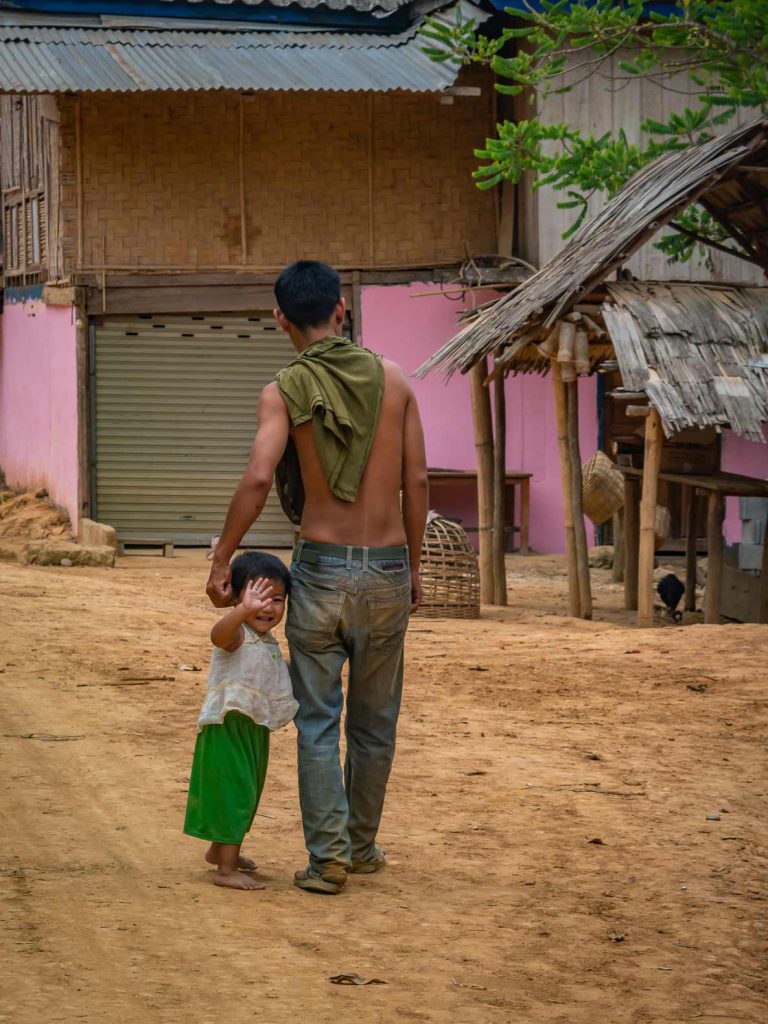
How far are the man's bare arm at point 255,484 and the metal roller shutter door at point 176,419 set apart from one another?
12.0 metres

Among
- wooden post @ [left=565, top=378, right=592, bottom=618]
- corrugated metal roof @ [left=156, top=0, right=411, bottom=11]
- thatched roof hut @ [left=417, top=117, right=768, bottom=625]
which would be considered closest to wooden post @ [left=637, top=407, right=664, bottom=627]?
thatched roof hut @ [left=417, top=117, right=768, bottom=625]

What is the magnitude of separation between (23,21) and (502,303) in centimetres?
726

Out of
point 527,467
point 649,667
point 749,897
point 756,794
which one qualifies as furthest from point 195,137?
point 749,897

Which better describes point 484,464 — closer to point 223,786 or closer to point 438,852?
point 438,852

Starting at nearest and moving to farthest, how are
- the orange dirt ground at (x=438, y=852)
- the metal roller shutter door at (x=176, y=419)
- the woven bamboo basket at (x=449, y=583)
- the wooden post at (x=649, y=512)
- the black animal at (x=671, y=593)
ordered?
the orange dirt ground at (x=438, y=852)
the wooden post at (x=649, y=512)
the woven bamboo basket at (x=449, y=583)
the black animal at (x=671, y=593)
the metal roller shutter door at (x=176, y=419)

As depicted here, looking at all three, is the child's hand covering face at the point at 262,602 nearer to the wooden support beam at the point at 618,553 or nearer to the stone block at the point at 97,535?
the wooden support beam at the point at 618,553

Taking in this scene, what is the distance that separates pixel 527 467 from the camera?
1659cm

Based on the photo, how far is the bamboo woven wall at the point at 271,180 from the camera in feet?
52.0

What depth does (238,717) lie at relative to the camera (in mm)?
4434

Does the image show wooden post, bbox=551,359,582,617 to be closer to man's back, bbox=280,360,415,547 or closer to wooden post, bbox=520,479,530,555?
wooden post, bbox=520,479,530,555

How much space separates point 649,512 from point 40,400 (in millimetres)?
9208

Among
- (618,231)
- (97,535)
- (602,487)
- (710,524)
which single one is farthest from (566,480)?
(97,535)

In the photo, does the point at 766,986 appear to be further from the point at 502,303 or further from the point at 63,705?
the point at 502,303

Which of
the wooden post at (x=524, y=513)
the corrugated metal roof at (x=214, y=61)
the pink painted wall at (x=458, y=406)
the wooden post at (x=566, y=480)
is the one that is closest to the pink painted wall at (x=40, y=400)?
the corrugated metal roof at (x=214, y=61)
